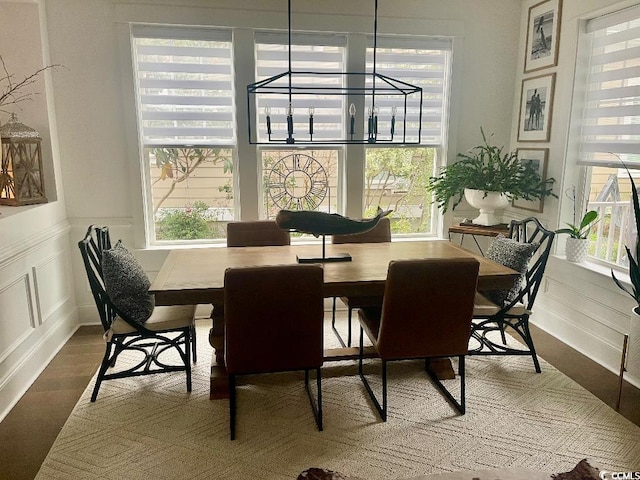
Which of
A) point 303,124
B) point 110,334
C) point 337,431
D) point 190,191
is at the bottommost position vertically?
point 337,431

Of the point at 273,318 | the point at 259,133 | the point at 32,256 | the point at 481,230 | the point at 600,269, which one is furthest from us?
the point at 259,133

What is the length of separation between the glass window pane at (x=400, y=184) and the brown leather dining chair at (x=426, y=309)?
1.88 m

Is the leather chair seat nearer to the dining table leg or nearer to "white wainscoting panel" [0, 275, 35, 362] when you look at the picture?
the dining table leg

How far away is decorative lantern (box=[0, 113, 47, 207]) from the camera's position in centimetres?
305

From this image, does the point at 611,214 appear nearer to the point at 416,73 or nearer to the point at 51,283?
the point at 416,73

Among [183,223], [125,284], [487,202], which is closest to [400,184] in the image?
[487,202]

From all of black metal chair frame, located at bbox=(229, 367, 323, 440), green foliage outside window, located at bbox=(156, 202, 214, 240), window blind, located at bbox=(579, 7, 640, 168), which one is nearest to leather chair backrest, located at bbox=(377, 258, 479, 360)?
black metal chair frame, located at bbox=(229, 367, 323, 440)

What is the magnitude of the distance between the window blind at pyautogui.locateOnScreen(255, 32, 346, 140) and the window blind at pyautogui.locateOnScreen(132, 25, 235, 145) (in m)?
0.29

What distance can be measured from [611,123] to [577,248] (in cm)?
90

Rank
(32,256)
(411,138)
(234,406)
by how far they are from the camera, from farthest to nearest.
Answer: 1. (411,138)
2. (32,256)
3. (234,406)

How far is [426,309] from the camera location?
7.73 ft

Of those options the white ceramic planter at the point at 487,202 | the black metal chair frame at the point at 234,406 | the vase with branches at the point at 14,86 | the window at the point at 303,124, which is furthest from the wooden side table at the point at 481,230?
the vase with branches at the point at 14,86

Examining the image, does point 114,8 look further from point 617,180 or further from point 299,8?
point 617,180

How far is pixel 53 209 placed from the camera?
3.42 meters
